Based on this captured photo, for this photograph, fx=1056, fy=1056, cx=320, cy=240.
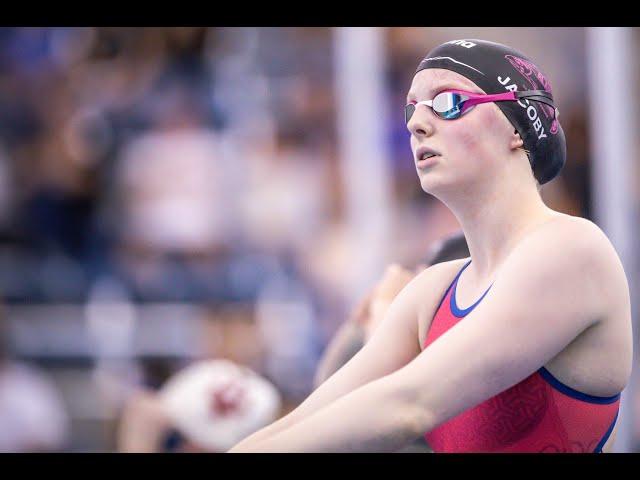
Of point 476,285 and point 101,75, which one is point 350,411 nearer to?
point 476,285

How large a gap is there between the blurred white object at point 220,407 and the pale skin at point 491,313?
2388 millimetres

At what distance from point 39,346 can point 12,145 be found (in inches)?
70.0

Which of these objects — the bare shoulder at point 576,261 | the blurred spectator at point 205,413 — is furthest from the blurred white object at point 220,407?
the bare shoulder at point 576,261

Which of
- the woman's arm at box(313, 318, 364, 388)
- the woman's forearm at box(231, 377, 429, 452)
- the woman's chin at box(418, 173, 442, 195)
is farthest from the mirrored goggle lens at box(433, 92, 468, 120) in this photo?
the woman's arm at box(313, 318, 364, 388)

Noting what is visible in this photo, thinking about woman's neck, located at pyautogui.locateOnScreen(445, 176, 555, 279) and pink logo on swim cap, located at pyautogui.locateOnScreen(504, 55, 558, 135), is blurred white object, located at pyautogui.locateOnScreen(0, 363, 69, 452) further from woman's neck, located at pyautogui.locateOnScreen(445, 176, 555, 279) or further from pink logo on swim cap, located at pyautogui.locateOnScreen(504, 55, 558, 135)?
pink logo on swim cap, located at pyautogui.locateOnScreen(504, 55, 558, 135)

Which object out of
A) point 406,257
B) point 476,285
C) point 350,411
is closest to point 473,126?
point 476,285

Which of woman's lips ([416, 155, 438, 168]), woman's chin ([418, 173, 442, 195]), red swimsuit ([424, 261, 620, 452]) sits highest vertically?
woman's lips ([416, 155, 438, 168])

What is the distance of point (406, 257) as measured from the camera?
701 cm

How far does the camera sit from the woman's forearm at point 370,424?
7.13ft

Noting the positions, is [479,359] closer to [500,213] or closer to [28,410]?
[500,213]

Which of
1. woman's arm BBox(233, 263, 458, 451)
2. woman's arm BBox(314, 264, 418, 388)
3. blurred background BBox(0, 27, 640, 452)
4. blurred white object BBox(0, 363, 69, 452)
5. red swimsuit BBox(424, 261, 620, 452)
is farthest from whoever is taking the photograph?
blurred white object BBox(0, 363, 69, 452)

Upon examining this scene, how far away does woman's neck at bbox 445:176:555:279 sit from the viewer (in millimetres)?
2410

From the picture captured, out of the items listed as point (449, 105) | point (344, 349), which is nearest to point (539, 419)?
point (449, 105)
